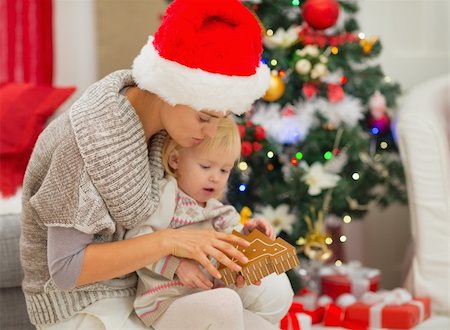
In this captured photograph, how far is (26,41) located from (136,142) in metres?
1.68

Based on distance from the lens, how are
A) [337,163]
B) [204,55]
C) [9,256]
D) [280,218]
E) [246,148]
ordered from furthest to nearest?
[337,163], [280,218], [246,148], [9,256], [204,55]

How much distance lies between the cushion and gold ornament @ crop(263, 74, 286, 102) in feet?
2.44

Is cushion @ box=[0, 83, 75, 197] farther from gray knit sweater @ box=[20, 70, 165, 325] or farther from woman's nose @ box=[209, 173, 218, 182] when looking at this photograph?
woman's nose @ box=[209, 173, 218, 182]

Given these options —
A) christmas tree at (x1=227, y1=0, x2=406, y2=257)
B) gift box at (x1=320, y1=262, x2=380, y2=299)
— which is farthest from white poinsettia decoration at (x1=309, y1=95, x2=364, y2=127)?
gift box at (x1=320, y1=262, x2=380, y2=299)

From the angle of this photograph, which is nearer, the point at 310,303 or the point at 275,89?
the point at 275,89

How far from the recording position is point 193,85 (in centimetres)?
149

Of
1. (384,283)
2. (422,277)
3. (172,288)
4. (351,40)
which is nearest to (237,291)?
(172,288)

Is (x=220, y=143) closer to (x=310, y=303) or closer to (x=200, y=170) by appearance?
(x=200, y=170)

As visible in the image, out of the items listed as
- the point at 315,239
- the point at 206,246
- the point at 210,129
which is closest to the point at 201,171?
the point at 210,129

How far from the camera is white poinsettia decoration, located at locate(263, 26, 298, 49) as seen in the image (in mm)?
2451

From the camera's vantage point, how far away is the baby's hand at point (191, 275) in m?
1.59

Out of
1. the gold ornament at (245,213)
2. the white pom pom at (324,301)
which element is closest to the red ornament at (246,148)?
the gold ornament at (245,213)

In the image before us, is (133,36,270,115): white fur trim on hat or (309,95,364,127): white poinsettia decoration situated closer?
(133,36,270,115): white fur trim on hat

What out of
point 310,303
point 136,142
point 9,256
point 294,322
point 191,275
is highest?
point 136,142
